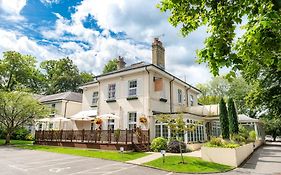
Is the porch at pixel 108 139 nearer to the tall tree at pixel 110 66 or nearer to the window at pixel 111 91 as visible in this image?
the window at pixel 111 91

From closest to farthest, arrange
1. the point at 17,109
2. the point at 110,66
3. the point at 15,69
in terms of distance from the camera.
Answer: the point at 17,109, the point at 15,69, the point at 110,66

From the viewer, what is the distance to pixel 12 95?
28438 mm

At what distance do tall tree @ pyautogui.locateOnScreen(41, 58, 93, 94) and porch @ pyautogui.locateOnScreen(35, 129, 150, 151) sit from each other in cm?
4179

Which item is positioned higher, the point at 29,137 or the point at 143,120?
the point at 143,120

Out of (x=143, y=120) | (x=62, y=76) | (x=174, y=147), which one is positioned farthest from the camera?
(x=62, y=76)

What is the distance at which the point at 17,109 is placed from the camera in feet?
94.9

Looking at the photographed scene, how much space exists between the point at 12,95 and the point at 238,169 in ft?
92.2

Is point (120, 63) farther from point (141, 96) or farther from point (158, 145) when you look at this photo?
point (158, 145)

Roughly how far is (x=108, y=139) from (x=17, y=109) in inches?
618

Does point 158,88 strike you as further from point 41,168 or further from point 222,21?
point 222,21

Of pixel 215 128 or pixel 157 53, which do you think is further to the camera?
pixel 215 128

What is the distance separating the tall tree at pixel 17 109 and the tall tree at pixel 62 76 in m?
34.9

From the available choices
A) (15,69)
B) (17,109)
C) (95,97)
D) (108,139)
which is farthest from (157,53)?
(15,69)

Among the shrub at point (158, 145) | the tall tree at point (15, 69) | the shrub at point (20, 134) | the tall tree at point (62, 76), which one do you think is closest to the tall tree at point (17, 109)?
the shrub at point (20, 134)
